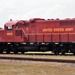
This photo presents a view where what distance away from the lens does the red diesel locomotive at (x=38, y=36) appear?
33312 millimetres

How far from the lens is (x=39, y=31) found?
116 feet

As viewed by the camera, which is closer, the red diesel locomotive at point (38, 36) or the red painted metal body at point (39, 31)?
the red diesel locomotive at point (38, 36)

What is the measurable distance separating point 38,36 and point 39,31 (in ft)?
2.07

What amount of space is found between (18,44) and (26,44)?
117 centimetres

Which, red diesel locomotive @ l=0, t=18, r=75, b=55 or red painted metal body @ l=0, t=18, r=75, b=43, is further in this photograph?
red painted metal body @ l=0, t=18, r=75, b=43

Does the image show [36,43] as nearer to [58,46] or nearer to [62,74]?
[58,46]

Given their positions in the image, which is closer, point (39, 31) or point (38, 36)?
point (38, 36)

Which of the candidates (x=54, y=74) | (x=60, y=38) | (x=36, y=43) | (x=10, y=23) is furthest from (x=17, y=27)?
(x=54, y=74)

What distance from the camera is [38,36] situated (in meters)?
35.1

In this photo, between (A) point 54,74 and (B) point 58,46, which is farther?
(B) point 58,46

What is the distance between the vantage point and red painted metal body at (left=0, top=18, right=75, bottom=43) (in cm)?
3362

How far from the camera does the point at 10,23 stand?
1463 inches

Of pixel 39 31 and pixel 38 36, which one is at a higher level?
pixel 39 31

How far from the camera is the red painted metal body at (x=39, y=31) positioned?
33625 millimetres
